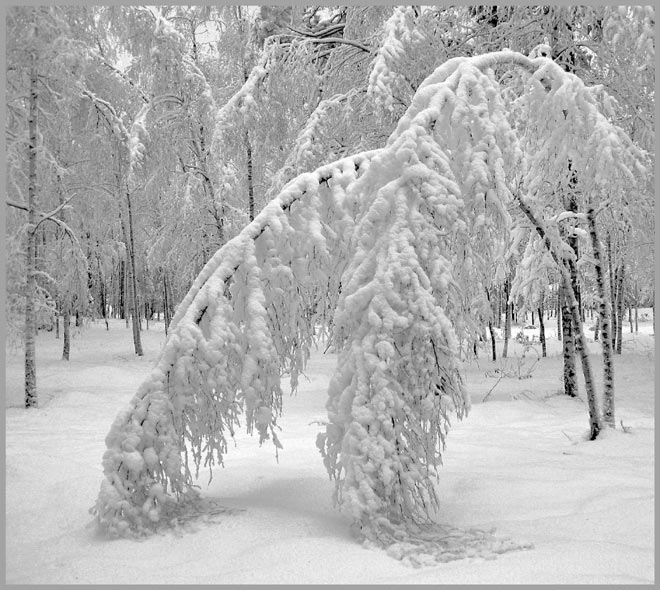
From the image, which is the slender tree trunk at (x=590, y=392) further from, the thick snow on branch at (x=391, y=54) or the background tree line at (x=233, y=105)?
the thick snow on branch at (x=391, y=54)

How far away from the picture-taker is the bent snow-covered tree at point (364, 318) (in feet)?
10.0

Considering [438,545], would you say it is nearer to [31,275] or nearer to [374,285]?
[374,285]

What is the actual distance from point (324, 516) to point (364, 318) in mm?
1259

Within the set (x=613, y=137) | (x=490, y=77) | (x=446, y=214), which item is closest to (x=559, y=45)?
(x=613, y=137)

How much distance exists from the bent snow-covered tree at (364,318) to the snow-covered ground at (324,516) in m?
0.29

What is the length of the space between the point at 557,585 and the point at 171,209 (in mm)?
12452

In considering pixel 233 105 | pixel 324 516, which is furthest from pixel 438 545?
pixel 233 105

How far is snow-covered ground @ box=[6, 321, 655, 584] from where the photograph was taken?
2.62 m

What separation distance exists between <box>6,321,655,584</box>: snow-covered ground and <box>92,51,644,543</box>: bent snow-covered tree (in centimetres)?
29

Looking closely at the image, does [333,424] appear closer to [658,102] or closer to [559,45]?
[658,102]

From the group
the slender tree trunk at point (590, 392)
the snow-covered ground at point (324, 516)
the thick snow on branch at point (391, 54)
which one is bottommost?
the snow-covered ground at point (324, 516)

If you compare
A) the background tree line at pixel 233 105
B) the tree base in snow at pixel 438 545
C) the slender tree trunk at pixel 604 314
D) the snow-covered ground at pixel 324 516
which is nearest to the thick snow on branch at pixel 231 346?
the snow-covered ground at pixel 324 516

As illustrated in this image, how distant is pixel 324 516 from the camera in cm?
339

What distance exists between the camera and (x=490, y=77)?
11.9ft
